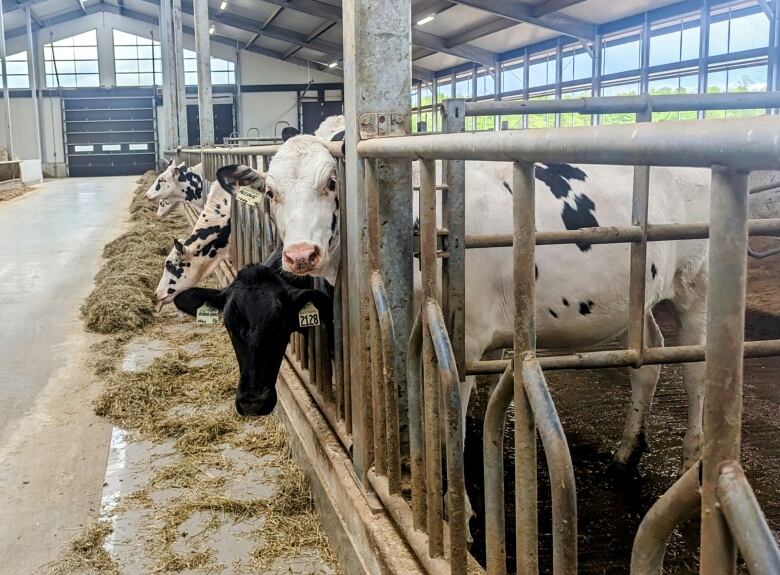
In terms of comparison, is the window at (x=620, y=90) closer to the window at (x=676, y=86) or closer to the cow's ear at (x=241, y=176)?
the window at (x=676, y=86)

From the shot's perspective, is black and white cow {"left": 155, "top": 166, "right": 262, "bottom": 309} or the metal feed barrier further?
black and white cow {"left": 155, "top": 166, "right": 262, "bottom": 309}

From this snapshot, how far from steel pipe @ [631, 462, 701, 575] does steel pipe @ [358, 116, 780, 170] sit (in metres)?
0.38

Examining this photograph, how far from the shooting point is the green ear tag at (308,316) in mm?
3240

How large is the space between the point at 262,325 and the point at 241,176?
34.7 inches

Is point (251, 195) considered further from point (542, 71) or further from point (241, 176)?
point (542, 71)

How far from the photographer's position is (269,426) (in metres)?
4.12

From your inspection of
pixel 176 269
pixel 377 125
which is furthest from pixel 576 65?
pixel 377 125

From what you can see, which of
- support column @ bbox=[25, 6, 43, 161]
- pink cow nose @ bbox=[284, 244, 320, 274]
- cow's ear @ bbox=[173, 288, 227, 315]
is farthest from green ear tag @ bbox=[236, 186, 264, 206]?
support column @ bbox=[25, 6, 43, 161]

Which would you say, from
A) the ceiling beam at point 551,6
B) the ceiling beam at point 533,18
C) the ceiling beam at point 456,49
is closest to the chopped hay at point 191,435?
the ceiling beam at point 551,6

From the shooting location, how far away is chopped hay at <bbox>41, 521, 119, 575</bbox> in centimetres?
279

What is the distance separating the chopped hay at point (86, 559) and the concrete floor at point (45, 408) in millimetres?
74

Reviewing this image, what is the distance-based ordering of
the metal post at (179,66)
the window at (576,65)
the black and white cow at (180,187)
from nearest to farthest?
the black and white cow at (180,187), the metal post at (179,66), the window at (576,65)

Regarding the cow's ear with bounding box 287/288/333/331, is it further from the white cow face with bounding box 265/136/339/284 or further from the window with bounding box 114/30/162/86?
the window with bounding box 114/30/162/86

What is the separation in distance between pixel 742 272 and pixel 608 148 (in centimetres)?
28
